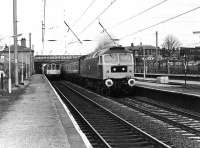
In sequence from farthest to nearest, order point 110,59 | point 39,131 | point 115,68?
point 110,59 → point 115,68 → point 39,131

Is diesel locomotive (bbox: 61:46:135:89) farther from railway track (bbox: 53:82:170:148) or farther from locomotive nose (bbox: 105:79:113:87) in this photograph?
railway track (bbox: 53:82:170:148)

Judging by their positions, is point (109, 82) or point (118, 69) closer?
point (109, 82)

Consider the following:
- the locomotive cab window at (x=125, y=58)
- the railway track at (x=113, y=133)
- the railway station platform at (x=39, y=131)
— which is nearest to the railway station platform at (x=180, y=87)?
the locomotive cab window at (x=125, y=58)

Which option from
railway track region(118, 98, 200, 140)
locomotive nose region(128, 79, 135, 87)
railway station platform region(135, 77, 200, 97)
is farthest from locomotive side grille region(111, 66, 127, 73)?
railway track region(118, 98, 200, 140)

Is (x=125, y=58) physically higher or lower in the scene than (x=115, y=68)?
higher

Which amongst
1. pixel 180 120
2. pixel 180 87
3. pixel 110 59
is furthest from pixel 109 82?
pixel 180 120

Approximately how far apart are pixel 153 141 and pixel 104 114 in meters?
7.42

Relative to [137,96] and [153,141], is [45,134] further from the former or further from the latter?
[137,96]

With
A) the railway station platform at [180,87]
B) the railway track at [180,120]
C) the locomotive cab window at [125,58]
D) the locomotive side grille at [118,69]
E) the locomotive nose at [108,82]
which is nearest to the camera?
the railway track at [180,120]

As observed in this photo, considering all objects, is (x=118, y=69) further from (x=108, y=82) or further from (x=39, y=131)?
(x=39, y=131)

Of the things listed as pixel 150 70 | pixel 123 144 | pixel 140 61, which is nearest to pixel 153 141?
pixel 123 144

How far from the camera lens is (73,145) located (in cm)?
945

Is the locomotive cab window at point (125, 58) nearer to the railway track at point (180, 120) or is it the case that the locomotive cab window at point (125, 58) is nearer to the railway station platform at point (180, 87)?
the railway station platform at point (180, 87)

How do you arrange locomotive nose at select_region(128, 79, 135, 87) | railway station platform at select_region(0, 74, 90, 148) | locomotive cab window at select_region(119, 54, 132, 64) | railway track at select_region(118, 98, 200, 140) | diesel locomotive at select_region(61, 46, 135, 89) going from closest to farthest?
railway station platform at select_region(0, 74, 90, 148) → railway track at select_region(118, 98, 200, 140) → locomotive nose at select_region(128, 79, 135, 87) → diesel locomotive at select_region(61, 46, 135, 89) → locomotive cab window at select_region(119, 54, 132, 64)
